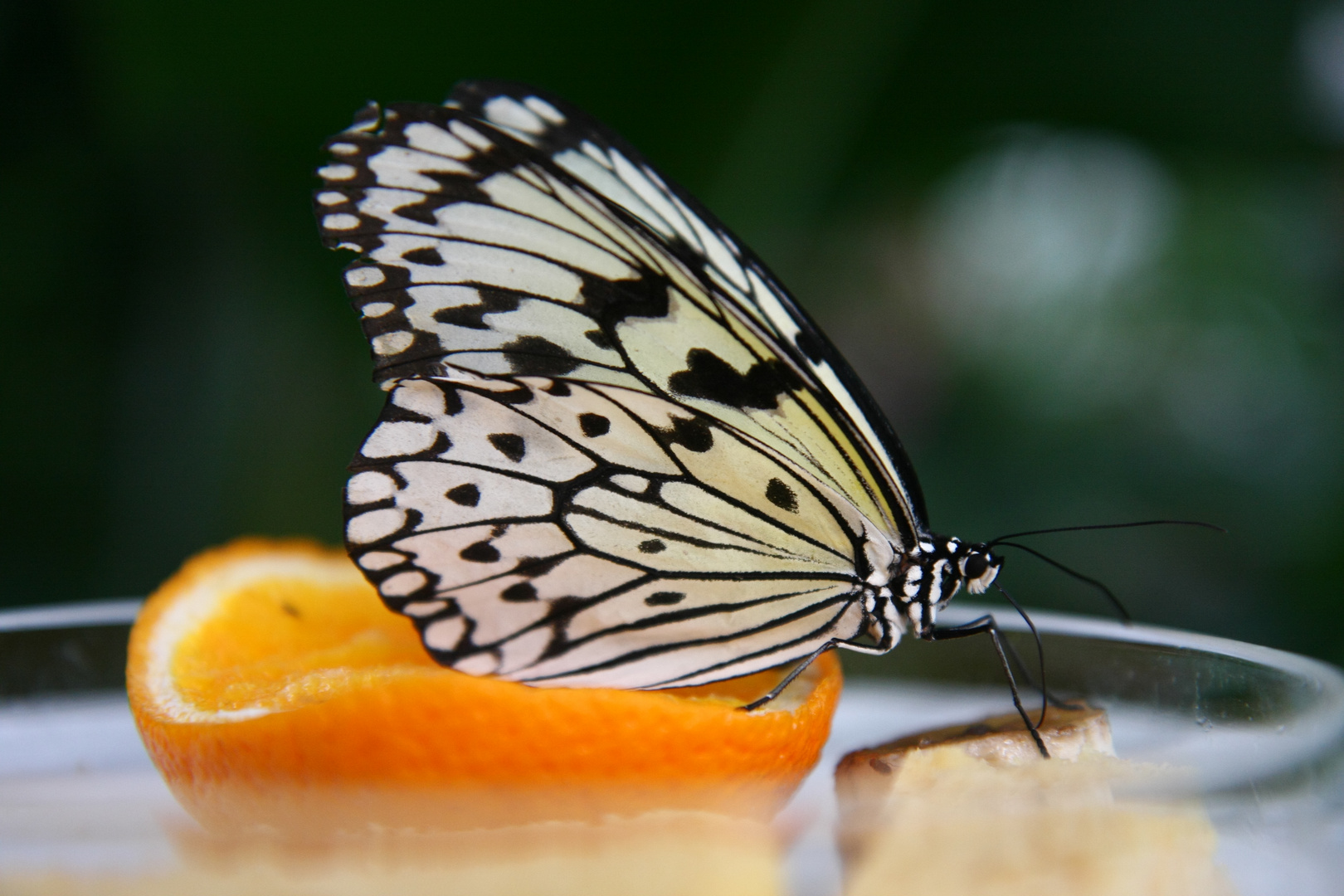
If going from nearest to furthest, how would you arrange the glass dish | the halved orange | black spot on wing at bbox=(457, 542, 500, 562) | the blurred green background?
the glass dish < the halved orange < black spot on wing at bbox=(457, 542, 500, 562) < the blurred green background

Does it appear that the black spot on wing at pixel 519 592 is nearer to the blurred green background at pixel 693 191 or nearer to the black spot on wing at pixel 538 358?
the black spot on wing at pixel 538 358

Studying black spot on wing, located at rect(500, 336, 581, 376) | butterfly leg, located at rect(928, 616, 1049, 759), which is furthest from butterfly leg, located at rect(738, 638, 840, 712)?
black spot on wing, located at rect(500, 336, 581, 376)

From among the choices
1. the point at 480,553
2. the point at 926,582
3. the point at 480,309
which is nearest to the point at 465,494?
the point at 480,553

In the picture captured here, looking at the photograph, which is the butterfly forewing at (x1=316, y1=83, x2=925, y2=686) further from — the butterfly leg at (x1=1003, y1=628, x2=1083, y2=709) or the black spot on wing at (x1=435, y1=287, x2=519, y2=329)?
the butterfly leg at (x1=1003, y1=628, x2=1083, y2=709)

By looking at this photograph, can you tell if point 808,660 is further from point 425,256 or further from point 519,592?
point 425,256

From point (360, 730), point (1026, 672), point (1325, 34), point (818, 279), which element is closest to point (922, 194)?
point (818, 279)

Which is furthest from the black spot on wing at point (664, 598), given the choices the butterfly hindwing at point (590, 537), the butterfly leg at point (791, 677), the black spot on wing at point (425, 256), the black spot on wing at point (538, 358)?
the black spot on wing at point (425, 256)

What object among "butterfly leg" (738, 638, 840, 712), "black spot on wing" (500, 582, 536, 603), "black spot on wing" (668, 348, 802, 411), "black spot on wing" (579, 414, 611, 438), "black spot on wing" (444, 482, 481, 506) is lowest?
"black spot on wing" (500, 582, 536, 603)

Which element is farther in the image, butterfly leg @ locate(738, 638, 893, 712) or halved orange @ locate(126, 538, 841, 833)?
butterfly leg @ locate(738, 638, 893, 712)
